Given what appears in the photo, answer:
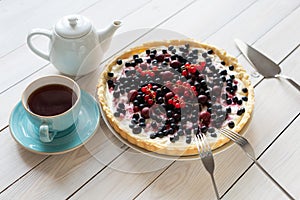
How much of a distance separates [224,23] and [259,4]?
0.14 metres

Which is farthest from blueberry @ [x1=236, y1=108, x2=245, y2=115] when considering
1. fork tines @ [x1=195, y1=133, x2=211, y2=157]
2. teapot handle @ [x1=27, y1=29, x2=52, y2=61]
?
teapot handle @ [x1=27, y1=29, x2=52, y2=61]

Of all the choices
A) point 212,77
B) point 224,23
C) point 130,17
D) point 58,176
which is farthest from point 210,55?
point 58,176

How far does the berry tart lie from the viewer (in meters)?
0.87

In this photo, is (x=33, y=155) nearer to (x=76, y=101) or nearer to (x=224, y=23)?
(x=76, y=101)

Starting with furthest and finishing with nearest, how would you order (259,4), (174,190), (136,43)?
(259,4)
(136,43)
(174,190)

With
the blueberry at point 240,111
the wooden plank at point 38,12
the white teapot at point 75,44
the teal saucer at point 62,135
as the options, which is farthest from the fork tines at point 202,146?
the wooden plank at point 38,12

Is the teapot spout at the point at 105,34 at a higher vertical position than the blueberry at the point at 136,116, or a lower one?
higher

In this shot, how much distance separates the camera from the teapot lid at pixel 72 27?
3.11 feet

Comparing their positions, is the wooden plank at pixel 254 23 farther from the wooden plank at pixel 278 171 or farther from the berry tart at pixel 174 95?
the wooden plank at pixel 278 171

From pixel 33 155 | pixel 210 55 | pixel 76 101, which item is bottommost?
pixel 33 155

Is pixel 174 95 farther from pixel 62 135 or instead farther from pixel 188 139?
pixel 62 135

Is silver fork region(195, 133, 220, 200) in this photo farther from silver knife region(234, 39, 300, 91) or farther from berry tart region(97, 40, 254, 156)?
silver knife region(234, 39, 300, 91)

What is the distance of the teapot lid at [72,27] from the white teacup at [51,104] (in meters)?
0.11

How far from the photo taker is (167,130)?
0.87 m
